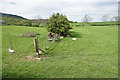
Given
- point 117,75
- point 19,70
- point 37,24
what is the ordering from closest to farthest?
1. point 117,75
2. point 19,70
3. point 37,24

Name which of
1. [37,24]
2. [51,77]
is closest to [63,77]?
[51,77]

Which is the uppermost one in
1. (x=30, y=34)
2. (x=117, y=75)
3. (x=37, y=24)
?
(x=37, y=24)

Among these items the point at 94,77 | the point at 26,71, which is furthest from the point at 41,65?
the point at 94,77

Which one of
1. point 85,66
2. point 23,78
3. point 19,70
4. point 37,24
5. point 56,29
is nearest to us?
point 23,78

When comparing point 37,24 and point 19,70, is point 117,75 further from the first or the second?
point 37,24

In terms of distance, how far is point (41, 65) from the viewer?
5723mm

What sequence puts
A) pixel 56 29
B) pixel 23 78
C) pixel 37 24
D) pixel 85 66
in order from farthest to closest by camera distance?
pixel 37 24 < pixel 56 29 < pixel 85 66 < pixel 23 78

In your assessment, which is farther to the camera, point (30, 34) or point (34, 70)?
point (30, 34)

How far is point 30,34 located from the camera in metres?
14.6

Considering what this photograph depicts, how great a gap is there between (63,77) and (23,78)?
215 cm

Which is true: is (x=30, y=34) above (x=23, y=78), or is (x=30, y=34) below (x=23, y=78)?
above

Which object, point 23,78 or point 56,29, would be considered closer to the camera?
point 23,78

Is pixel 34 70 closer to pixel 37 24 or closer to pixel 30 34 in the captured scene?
pixel 30 34

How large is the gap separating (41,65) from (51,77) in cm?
148
